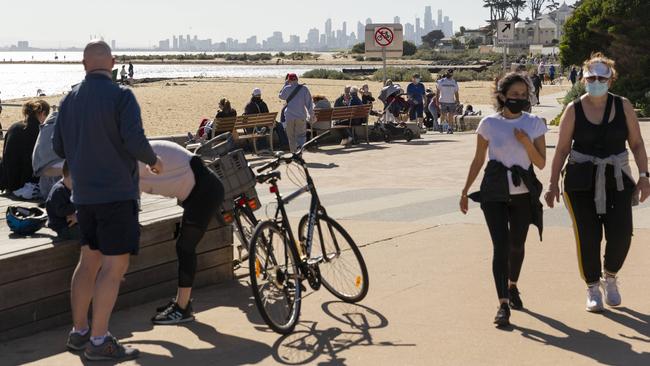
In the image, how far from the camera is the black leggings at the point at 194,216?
6797 mm

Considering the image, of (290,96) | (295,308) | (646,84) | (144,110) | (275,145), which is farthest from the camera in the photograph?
(144,110)

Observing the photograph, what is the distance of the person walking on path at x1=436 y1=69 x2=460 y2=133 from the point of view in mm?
25266

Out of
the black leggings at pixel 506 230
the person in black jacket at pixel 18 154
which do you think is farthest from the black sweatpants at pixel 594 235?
the person in black jacket at pixel 18 154

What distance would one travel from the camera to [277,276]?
6684 mm

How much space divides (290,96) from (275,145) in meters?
2.55

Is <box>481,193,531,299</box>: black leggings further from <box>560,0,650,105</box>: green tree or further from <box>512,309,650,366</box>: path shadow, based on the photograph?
<box>560,0,650,105</box>: green tree

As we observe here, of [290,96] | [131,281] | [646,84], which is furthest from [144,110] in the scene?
[131,281]

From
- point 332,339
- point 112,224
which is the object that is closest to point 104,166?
point 112,224

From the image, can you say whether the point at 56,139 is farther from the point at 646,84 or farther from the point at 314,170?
the point at 646,84

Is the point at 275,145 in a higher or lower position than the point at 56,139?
lower

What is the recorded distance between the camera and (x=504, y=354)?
19.7ft

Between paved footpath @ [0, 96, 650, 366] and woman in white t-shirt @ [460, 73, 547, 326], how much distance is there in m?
0.49

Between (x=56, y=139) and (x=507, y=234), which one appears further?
(x=507, y=234)

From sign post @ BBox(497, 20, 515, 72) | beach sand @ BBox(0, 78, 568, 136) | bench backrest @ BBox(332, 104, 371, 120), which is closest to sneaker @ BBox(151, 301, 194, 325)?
bench backrest @ BBox(332, 104, 371, 120)
